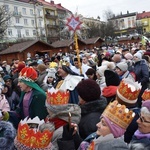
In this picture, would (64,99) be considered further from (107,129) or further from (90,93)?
(107,129)

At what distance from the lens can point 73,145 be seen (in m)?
2.60

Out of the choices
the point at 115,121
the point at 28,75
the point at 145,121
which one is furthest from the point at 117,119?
the point at 28,75

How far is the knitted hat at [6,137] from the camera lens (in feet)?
8.68

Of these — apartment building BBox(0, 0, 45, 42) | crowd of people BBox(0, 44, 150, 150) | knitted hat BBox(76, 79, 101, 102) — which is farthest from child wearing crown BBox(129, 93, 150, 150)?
apartment building BBox(0, 0, 45, 42)

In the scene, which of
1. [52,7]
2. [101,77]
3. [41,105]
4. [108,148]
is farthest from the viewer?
[52,7]

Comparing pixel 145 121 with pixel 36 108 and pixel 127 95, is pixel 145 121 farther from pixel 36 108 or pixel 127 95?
pixel 36 108

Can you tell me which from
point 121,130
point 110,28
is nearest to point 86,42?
point 110,28

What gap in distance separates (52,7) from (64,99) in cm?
7118

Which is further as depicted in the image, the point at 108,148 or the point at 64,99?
the point at 64,99

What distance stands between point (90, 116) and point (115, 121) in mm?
848

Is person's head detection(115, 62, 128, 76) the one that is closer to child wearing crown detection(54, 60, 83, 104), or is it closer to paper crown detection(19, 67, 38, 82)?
child wearing crown detection(54, 60, 83, 104)

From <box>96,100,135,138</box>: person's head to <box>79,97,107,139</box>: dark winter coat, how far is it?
658 mm

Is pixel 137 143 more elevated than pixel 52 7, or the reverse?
pixel 52 7

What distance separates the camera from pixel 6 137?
2699mm
